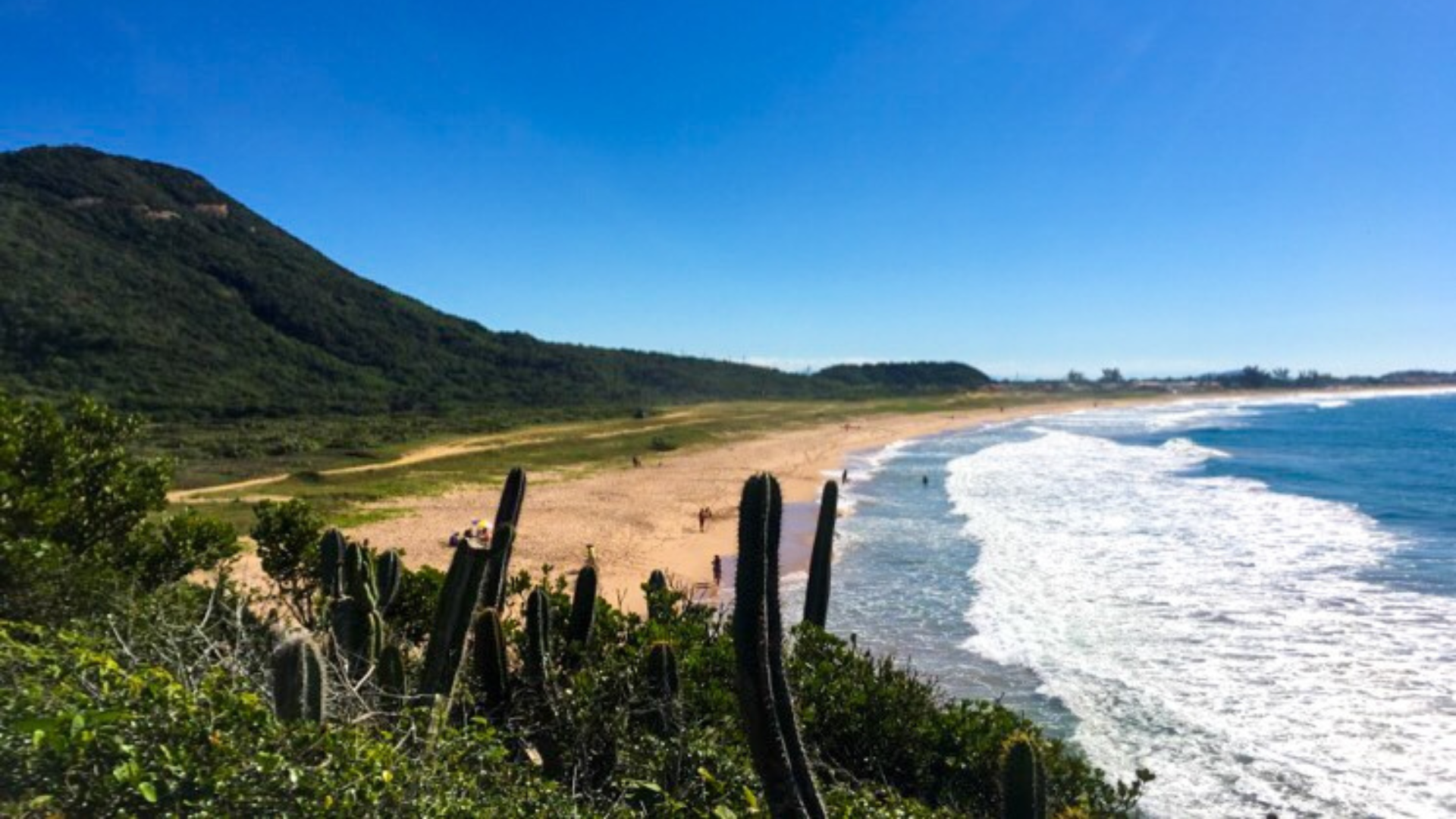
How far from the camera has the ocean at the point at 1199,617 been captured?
9.66 meters

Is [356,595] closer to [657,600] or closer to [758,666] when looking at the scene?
[657,600]

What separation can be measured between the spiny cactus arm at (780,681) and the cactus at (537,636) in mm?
2492

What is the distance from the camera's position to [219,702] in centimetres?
357

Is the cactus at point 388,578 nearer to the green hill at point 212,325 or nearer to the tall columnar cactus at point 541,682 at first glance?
the tall columnar cactus at point 541,682

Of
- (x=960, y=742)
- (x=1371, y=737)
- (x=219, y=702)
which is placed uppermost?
(x=219, y=702)

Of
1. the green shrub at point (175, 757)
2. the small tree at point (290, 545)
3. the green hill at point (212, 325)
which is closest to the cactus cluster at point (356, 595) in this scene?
the green shrub at point (175, 757)

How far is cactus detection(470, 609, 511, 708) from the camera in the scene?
20.9ft

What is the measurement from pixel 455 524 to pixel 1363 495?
31957 mm

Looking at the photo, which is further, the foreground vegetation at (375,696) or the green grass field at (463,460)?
the green grass field at (463,460)

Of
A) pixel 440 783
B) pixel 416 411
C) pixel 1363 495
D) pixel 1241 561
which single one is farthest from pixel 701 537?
pixel 416 411

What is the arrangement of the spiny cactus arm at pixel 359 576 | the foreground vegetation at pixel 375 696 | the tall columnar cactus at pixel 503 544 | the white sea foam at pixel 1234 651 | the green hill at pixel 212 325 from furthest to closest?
the green hill at pixel 212 325 < the white sea foam at pixel 1234 651 < the spiny cactus arm at pixel 359 576 < the tall columnar cactus at pixel 503 544 < the foreground vegetation at pixel 375 696

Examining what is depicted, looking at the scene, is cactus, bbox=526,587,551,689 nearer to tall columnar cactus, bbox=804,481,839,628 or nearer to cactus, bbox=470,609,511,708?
cactus, bbox=470,609,511,708

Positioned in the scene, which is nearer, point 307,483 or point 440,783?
point 440,783

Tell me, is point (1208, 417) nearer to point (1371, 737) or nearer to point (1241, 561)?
point (1241, 561)
